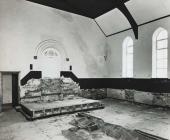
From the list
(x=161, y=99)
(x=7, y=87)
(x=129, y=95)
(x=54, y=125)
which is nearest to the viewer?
(x=54, y=125)

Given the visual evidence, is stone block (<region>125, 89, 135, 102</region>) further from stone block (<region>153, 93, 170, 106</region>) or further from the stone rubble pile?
the stone rubble pile

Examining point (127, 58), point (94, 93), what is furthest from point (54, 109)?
point (127, 58)

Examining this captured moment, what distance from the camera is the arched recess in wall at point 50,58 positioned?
27.5ft

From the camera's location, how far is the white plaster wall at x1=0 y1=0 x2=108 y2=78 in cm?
766

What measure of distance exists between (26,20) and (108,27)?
4.87 meters

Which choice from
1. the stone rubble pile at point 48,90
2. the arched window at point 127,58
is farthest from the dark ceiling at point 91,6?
the stone rubble pile at point 48,90

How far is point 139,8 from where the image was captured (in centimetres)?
777

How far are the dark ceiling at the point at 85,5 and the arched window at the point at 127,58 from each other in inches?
89.5

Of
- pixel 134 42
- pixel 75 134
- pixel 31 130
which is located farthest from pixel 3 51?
pixel 134 42

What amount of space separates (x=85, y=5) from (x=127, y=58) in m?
3.98

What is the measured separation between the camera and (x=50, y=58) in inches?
342

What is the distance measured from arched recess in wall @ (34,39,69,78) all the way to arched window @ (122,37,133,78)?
3572 millimetres

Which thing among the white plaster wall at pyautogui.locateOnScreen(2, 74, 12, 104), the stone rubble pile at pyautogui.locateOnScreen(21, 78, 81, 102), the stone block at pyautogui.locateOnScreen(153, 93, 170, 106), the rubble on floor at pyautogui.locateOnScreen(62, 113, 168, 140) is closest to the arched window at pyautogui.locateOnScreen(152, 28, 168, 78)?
the stone block at pyautogui.locateOnScreen(153, 93, 170, 106)

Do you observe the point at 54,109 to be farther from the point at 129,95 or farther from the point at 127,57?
the point at 127,57
